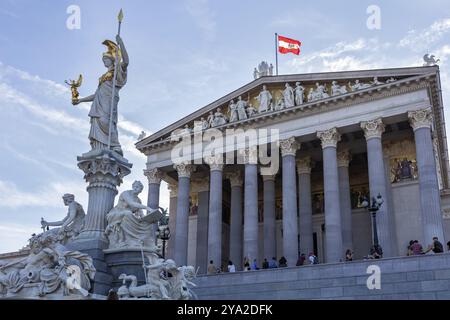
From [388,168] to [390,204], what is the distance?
314 centimetres

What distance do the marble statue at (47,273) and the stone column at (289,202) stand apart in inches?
927

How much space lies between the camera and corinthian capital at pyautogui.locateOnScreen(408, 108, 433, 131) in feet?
103

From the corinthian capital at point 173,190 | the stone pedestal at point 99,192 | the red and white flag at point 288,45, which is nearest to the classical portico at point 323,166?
the corinthian capital at point 173,190

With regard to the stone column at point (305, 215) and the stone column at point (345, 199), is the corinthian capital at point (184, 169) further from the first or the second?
the stone column at point (345, 199)

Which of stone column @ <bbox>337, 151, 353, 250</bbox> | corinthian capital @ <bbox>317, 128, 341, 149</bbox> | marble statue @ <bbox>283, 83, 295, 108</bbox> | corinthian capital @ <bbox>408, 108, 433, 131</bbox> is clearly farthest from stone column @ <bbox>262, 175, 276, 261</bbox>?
corinthian capital @ <bbox>408, 108, 433, 131</bbox>

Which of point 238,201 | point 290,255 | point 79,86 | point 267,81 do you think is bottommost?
point 290,255

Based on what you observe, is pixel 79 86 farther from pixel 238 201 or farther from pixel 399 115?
pixel 238 201

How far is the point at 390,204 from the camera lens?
34750mm

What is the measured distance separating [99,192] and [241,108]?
26752mm

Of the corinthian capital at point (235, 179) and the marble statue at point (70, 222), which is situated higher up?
the corinthian capital at point (235, 179)

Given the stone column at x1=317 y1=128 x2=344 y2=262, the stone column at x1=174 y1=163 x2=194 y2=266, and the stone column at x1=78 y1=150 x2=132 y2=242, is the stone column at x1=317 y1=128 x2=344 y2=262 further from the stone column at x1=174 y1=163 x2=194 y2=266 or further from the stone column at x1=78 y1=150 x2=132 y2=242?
the stone column at x1=78 y1=150 x2=132 y2=242

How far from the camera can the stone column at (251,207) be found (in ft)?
112

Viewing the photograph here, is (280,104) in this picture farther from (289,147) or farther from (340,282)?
(340,282)
